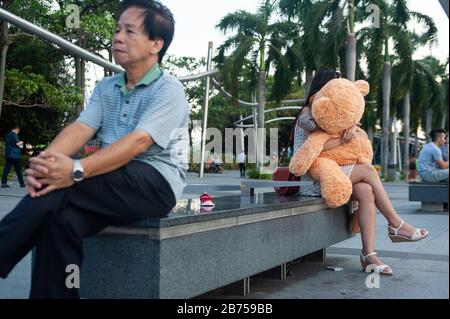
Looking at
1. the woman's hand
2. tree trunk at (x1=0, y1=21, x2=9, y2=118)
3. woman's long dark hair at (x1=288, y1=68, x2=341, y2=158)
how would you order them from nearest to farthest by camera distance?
the woman's hand, woman's long dark hair at (x1=288, y1=68, x2=341, y2=158), tree trunk at (x1=0, y1=21, x2=9, y2=118)

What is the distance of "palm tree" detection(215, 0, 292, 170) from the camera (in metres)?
28.1

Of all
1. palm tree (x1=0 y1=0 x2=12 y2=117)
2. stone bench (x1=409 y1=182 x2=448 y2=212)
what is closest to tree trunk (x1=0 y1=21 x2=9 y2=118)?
palm tree (x1=0 y1=0 x2=12 y2=117)

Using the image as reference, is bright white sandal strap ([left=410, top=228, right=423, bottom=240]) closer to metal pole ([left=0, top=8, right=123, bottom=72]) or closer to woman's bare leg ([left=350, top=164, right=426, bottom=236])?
woman's bare leg ([left=350, top=164, right=426, bottom=236])

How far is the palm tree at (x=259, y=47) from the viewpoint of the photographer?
2809 cm

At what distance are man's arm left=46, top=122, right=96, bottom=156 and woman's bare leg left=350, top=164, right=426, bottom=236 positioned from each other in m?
2.44

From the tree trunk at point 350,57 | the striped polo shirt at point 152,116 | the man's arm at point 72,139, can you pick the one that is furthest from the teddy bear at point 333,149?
the tree trunk at point 350,57

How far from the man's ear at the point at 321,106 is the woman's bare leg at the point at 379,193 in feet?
1.58

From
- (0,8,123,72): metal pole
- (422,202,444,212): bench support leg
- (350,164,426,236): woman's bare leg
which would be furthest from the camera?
(422,202,444,212): bench support leg

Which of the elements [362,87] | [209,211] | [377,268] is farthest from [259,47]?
[209,211]

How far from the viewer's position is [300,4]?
22516mm

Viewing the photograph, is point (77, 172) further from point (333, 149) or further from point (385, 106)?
point (385, 106)

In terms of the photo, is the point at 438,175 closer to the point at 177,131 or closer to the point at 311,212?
the point at 311,212

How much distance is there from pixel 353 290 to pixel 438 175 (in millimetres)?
7115

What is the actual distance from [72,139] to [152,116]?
401 mm
